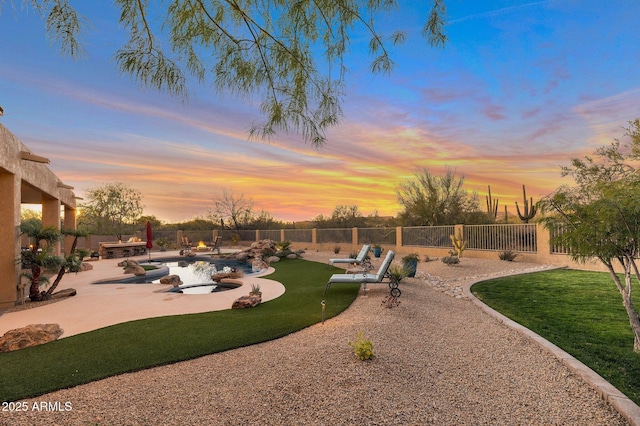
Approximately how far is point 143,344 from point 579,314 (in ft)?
23.2

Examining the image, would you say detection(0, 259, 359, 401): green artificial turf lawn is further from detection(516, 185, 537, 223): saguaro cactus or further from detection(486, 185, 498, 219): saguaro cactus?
detection(486, 185, 498, 219): saguaro cactus

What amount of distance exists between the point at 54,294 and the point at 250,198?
22.0 metres

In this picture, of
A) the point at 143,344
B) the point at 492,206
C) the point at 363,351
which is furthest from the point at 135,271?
the point at 492,206

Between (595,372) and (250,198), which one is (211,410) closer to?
(595,372)

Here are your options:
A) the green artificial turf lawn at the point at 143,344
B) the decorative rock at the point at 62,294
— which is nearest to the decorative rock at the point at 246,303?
the green artificial turf lawn at the point at 143,344

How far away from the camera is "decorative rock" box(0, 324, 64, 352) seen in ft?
13.9

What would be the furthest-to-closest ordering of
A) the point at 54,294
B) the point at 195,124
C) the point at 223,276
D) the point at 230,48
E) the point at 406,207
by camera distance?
the point at 406,207 < the point at 223,276 < the point at 195,124 < the point at 54,294 < the point at 230,48

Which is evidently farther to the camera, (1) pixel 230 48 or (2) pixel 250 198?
(2) pixel 250 198

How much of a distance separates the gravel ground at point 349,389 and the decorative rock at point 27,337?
1.89 metres

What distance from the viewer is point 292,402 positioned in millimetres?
2758

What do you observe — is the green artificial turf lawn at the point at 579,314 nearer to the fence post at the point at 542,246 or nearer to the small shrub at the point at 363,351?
the small shrub at the point at 363,351

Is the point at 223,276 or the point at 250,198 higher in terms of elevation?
the point at 250,198

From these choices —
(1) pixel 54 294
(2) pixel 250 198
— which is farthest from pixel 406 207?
(1) pixel 54 294

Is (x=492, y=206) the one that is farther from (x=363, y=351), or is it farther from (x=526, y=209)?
(x=363, y=351)
